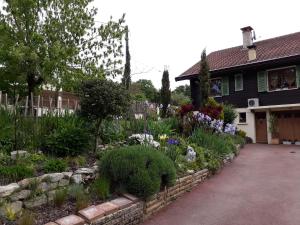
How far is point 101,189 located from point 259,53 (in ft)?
56.7

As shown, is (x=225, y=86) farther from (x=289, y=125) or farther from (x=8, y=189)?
(x=8, y=189)

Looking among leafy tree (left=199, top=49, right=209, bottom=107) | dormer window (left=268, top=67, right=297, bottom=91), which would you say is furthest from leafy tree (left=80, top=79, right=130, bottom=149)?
dormer window (left=268, top=67, right=297, bottom=91)

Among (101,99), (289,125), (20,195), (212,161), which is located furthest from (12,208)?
(289,125)

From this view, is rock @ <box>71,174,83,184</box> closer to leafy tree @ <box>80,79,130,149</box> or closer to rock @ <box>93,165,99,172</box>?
rock @ <box>93,165,99,172</box>

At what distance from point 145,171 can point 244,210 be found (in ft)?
6.93

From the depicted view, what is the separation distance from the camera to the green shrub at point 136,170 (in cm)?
585

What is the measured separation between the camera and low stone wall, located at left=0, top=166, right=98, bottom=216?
4.79m

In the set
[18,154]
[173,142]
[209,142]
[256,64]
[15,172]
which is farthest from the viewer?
[256,64]

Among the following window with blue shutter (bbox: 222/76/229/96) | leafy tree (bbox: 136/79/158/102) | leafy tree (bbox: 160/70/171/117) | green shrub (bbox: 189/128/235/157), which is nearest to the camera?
green shrub (bbox: 189/128/235/157)

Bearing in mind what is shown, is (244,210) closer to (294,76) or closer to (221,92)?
(294,76)

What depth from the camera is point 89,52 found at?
46.2 ft

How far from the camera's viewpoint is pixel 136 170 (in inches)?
233

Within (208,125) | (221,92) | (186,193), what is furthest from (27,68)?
(221,92)

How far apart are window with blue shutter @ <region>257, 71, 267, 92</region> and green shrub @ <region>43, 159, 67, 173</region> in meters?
15.7
